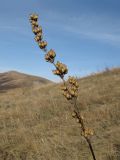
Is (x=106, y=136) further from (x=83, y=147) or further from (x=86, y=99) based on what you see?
(x=86, y=99)

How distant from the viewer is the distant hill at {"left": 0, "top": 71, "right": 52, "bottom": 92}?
42287 millimetres

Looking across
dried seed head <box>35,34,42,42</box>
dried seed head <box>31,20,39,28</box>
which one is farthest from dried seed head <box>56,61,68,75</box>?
dried seed head <box>31,20,39,28</box>

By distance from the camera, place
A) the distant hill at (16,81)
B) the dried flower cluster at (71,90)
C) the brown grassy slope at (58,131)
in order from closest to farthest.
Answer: the dried flower cluster at (71,90)
the brown grassy slope at (58,131)
the distant hill at (16,81)

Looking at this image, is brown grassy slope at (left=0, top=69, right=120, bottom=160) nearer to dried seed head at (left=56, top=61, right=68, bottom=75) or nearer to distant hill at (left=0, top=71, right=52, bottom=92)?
dried seed head at (left=56, top=61, right=68, bottom=75)

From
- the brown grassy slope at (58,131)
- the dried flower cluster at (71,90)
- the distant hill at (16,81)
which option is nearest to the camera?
the dried flower cluster at (71,90)

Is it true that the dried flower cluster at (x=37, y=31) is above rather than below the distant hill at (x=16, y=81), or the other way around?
below

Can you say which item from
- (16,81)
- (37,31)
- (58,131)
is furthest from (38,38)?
(16,81)

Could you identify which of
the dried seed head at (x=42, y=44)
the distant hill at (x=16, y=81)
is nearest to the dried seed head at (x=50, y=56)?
the dried seed head at (x=42, y=44)

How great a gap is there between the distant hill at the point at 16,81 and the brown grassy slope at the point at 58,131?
26546 millimetres

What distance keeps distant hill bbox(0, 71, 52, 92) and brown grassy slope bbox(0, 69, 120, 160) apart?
2655cm

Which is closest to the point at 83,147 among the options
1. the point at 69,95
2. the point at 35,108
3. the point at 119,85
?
the point at 69,95

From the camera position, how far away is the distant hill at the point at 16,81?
42.3 metres

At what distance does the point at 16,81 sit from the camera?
4491 centimetres

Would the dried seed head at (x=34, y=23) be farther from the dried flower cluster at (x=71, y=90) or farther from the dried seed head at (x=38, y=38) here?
the dried flower cluster at (x=71, y=90)
